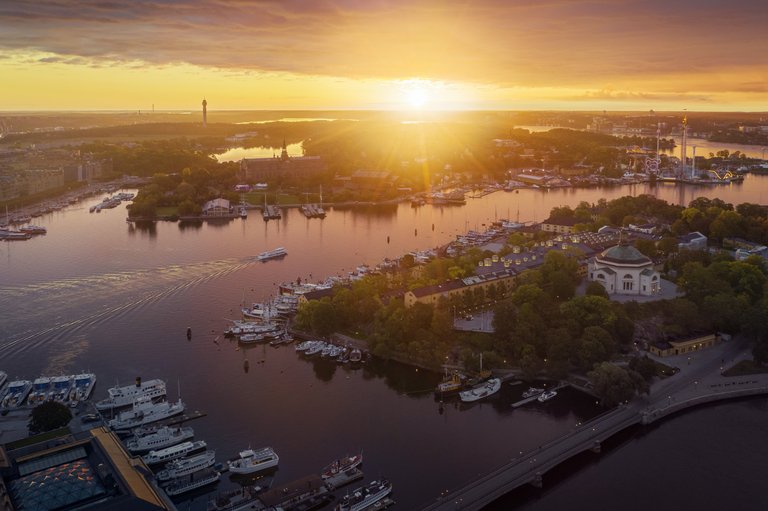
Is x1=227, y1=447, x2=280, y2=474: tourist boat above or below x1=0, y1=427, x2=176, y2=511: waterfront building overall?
below

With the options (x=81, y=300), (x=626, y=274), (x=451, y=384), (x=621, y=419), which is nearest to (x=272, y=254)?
(x=81, y=300)

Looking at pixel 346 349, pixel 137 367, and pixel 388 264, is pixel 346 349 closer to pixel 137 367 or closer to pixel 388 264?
pixel 137 367

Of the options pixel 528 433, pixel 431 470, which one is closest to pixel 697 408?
pixel 528 433

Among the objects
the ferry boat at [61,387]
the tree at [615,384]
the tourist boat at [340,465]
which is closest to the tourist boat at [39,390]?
the ferry boat at [61,387]

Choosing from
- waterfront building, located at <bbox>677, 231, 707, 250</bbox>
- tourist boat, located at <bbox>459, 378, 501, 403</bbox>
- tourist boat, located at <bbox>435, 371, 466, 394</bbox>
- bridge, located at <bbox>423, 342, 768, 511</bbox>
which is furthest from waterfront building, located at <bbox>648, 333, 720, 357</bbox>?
waterfront building, located at <bbox>677, 231, 707, 250</bbox>

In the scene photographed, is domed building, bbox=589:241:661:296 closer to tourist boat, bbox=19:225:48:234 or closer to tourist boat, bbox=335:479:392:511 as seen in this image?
tourist boat, bbox=335:479:392:511

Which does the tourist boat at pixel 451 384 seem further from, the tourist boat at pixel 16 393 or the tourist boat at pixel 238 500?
the tourist boat at pixel 16 393
